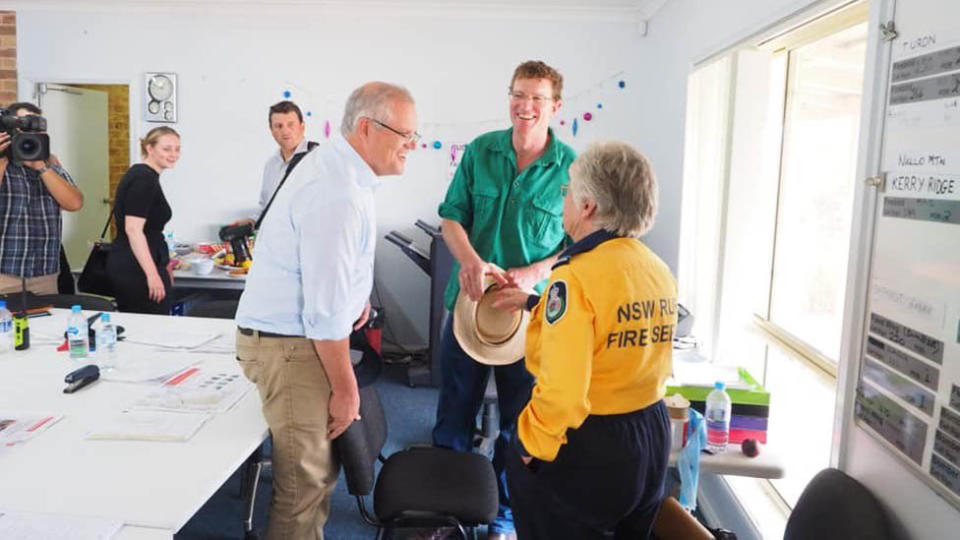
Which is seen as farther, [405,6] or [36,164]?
[405,6]

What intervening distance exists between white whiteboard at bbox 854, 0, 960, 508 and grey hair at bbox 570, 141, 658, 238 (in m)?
0.53

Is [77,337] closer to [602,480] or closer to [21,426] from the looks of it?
[21,426]

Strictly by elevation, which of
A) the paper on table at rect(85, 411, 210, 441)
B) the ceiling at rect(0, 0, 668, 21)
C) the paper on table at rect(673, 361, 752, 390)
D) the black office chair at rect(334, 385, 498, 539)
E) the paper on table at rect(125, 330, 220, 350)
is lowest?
the black office chair at rect(334, 385, 498, 539)

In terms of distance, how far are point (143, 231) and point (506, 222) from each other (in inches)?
74.4

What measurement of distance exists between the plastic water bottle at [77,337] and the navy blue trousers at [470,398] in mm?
1194

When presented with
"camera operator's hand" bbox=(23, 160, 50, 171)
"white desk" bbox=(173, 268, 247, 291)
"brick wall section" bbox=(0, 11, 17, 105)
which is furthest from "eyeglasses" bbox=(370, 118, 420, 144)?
"brick wall section" bbox=(0, 11, 17, 105)

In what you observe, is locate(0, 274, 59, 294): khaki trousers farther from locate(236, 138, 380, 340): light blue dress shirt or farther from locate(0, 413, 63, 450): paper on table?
locate(236, 138, 380, 340): light blue dress shirt

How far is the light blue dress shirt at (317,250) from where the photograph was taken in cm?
A: 154

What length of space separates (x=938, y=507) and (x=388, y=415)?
2889 millimetres

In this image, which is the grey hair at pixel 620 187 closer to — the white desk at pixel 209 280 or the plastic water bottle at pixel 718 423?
the plastic water bottle at pixel 718 423

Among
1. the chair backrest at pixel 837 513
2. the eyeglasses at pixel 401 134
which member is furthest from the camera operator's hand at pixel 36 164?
the chair backrest at pixel 837 513

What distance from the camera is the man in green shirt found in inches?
87.4

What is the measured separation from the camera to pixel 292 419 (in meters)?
1.69

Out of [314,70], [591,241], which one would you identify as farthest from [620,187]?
[314,70]
